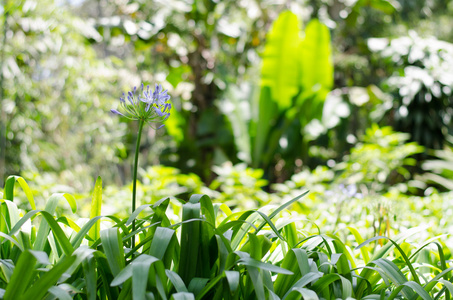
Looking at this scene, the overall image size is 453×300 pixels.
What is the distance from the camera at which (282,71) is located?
509 cm

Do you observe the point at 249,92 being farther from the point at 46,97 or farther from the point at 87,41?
the point at 46,97

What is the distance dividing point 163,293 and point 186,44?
5.21 meters

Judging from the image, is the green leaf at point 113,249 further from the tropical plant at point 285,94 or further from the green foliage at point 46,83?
the tropical plant at point 285,94

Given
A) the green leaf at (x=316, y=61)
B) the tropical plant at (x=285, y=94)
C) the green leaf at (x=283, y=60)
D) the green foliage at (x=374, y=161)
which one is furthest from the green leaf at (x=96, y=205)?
the green leaf at (x=316, y=61)

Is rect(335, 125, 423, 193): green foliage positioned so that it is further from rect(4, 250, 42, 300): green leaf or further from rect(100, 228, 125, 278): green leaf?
rect(4, 250, 42, 300): green leaf

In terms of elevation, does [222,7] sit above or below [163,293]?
above

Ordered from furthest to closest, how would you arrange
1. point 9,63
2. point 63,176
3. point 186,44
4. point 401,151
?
1. point 186,44
2. point 63,176
3. point 9,63
4. point 401,151

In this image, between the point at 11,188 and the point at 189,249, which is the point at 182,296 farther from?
the point at 11,188

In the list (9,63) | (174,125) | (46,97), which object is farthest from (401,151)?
(46,97)

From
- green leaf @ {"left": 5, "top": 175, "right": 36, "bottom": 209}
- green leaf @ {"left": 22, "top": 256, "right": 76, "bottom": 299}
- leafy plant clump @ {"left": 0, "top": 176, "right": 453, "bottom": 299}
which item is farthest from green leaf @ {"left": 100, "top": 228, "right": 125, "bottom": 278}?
green leaf @ {"left": 5, "top": 175, "right": 36, "bottom": 209}

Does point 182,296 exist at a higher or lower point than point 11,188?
lower

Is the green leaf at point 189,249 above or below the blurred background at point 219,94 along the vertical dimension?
below

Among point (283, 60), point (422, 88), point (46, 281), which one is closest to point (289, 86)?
point (283, 60)

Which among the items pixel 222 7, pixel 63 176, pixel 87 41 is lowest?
pixel 63 176
